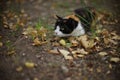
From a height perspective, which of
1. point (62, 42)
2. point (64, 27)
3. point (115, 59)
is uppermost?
point (64, 27)

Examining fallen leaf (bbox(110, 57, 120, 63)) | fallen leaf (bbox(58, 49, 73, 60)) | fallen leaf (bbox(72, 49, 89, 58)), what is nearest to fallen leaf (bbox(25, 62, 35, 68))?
fallen leaf (bbox(58, 49, 73, 60))

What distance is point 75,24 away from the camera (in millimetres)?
3324

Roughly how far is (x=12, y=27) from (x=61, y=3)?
58.9 inches

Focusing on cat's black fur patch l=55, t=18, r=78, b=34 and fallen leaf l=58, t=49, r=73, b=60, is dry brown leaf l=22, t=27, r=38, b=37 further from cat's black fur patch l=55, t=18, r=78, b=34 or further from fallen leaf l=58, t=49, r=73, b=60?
fallen leaf l=58, t=49, r=73, b=60

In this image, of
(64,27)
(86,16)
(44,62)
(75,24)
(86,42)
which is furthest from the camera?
(86,16)

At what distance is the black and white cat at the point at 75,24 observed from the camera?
3.20 metres

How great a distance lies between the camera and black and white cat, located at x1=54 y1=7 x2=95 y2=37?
3203 mm

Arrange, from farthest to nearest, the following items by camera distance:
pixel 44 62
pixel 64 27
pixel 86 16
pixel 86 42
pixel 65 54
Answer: pixel 86 16, pixel 64 27, pixel 86 42, pixel 65 54, pixel 44 62

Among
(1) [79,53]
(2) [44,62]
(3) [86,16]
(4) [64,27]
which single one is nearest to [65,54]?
(1) [79,53]

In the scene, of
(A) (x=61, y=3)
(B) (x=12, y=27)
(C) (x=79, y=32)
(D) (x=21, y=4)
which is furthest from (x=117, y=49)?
(D) (x=21, y=4)

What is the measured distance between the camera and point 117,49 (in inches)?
119

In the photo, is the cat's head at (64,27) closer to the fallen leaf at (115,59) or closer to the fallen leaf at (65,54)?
the fallen leaf at (65,54)

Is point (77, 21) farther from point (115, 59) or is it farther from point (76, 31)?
point (115, 59)

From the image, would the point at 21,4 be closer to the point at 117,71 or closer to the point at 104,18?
the point at 104,18
